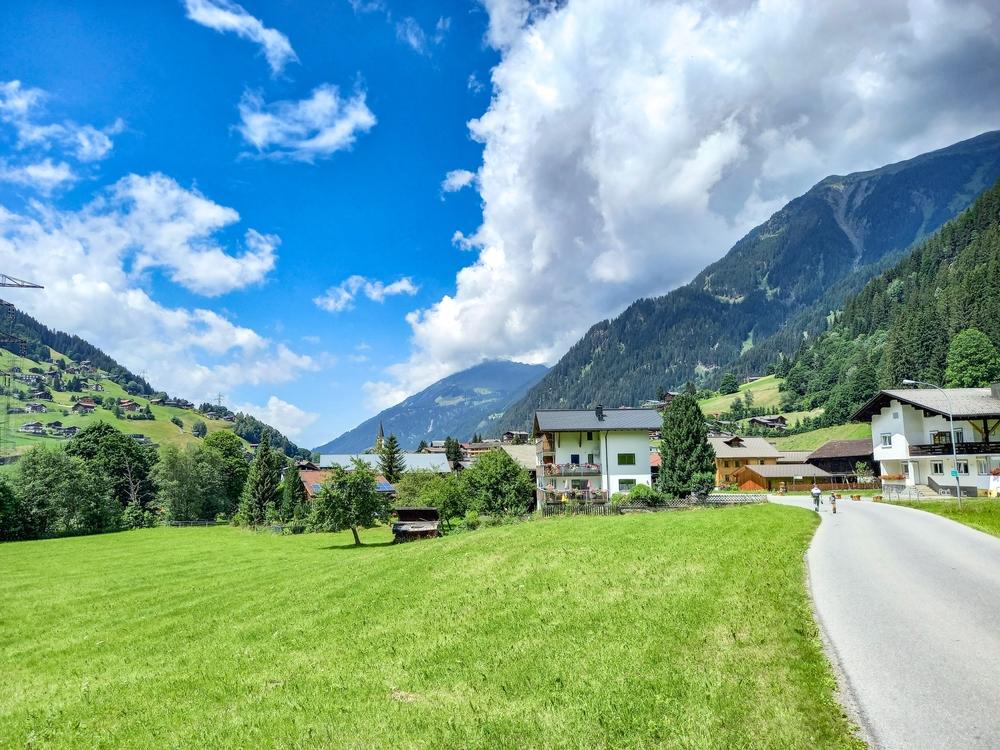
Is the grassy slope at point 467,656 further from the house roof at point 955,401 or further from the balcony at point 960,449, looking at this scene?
the house roof at point 955,401

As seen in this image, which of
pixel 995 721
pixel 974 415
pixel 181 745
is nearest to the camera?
pixel 995 721

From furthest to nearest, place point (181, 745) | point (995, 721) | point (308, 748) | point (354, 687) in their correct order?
point (354, 687) → point (181, 745) → point (308, 748) → point (995, 721)

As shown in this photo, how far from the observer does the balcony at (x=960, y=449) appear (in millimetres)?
56344

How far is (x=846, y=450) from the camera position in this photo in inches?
4183

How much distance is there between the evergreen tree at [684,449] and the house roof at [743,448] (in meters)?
53.2

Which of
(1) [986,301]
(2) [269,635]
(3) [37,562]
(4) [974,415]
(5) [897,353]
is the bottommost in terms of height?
(3) [37,562]

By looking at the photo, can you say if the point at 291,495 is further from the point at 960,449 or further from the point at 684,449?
the point at 960,449

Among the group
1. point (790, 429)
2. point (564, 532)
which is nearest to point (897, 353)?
point (790, 429)

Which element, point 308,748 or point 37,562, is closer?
point 308,748

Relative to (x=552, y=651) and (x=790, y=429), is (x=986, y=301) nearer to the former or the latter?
(x=790, y=429)

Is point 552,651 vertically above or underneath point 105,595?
above

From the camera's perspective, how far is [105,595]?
28.2 meters

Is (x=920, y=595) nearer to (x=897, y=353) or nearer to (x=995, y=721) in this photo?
(x=995, y=721)

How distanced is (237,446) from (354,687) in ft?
477
